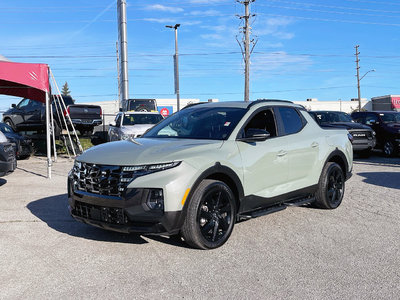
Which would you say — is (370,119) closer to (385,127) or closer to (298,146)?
(385,127)

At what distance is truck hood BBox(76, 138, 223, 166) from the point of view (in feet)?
13.5

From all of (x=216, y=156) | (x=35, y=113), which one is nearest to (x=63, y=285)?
(x=216, y=156)

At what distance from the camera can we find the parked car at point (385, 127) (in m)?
14.5

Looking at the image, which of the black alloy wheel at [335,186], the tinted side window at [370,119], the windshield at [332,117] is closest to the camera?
the black alloy wheel at [335,186]

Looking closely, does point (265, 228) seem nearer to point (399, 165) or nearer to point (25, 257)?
point (25, 257)

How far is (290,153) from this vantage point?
546 centimetres

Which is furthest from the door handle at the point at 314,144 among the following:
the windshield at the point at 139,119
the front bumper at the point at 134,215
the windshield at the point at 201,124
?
the windshield at the point at 139,119

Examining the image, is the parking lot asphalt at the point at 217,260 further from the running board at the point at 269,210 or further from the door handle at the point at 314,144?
the door handle at the point at 314,144

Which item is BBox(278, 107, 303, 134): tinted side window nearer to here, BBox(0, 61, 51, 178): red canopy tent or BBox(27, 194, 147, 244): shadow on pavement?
BBox(27, 194, 147, 244): shadow on pavement

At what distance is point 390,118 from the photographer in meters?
15.5

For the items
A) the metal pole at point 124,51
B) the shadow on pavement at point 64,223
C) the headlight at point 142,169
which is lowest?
the shadow on pavement at point 64,223

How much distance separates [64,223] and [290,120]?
11.6ft

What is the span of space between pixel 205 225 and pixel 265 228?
4.09 ft

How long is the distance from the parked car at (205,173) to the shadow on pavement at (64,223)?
0.53 metres
